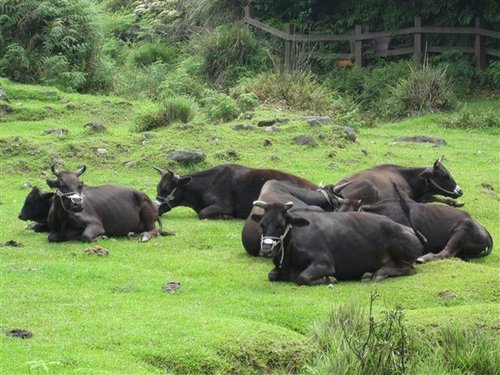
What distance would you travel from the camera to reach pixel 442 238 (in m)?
17.4

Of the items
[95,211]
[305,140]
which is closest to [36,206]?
[95,211]

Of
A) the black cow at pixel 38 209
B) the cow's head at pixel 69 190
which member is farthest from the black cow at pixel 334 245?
the black cow at pixel 38 209

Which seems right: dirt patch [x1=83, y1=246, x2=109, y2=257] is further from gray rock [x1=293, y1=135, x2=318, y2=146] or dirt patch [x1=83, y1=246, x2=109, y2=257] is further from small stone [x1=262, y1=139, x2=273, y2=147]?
gray rock [x1=293, y1=135, x2=318, y2=146]

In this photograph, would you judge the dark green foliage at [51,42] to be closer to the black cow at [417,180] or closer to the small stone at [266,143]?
the small stone at [266,143]

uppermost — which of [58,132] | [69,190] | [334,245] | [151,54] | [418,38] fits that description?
[69,190]

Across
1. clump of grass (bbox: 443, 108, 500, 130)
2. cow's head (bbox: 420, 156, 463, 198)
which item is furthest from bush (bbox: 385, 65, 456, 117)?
cow's head (bbox: 420, 156, 463, 198)

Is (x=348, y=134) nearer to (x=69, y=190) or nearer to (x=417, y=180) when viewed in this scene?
(x=417, y=180)

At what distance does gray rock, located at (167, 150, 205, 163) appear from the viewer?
24016 mm

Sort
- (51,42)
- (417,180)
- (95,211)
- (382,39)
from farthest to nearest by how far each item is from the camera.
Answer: (382,39) → (51,42) → (417,180) → (95,211)

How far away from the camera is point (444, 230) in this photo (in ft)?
57.0

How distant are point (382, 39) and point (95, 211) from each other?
2532cm

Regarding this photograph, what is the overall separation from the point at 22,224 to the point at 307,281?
6.22 m

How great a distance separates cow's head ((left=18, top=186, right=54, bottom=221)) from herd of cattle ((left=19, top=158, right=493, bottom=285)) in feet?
0.05

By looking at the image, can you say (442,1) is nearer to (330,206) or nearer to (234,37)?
(234,37)
